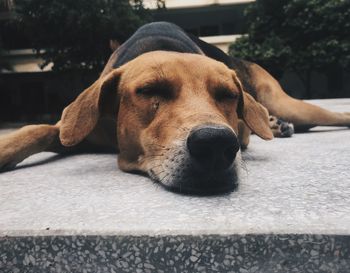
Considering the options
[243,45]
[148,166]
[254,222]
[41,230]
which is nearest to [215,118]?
[148,166]

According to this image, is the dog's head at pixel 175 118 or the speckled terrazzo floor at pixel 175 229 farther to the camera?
the dog's head at pixel 175 118

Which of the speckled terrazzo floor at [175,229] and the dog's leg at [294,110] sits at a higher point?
the speckled terrazzo floor at [175,229]

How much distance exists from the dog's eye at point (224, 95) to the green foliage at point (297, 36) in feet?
56.9

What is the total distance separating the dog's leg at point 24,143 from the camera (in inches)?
114

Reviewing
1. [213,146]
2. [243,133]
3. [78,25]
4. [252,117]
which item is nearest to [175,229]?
[213,146]

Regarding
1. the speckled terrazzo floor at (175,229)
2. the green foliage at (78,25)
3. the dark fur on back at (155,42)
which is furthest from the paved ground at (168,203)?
the green foliage at (78,25)

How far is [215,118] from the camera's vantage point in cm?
221

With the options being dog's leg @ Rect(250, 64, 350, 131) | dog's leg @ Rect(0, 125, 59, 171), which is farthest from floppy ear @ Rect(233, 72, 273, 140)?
dog's leg @ Rect(250, 64, 350, 131)

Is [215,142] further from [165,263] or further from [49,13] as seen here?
[49,13]

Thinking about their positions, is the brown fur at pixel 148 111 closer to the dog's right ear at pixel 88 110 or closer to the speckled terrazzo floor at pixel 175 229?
the dog's right ear at pixel 88 110

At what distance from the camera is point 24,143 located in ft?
9.89

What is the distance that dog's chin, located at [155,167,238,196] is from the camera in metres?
2.10

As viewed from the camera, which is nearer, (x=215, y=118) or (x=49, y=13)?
(x=215, y=118)

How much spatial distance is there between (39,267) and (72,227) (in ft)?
0.57
